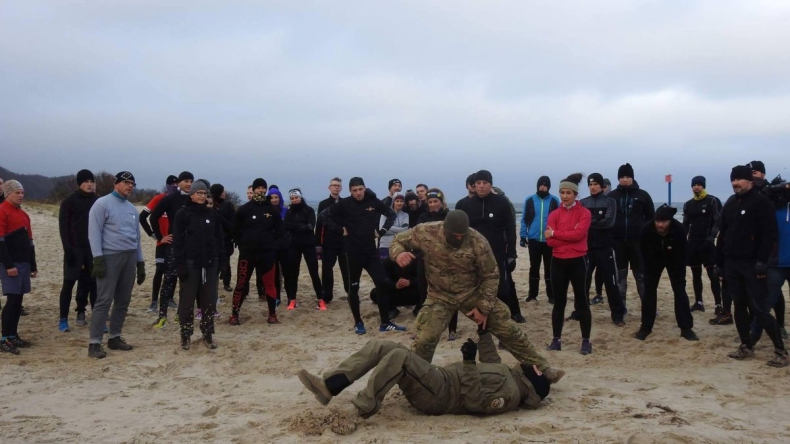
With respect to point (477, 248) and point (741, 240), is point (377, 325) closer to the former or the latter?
point (477, 248)

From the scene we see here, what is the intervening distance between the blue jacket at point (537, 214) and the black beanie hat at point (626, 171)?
1.12m

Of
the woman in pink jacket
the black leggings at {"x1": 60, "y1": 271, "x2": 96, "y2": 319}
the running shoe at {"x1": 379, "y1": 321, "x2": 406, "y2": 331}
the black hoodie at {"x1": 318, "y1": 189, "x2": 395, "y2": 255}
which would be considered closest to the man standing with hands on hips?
the black leggings at {"x1": 60, "y1": 271, "x2": 96, "y2": 319}

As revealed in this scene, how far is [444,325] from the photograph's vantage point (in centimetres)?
520

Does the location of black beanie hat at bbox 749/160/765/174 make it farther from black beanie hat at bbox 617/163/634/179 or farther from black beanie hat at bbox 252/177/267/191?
black beanie hat at bbox 252/177/267/191

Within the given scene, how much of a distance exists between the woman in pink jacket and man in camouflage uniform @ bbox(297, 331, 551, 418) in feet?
7.01

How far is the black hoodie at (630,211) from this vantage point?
835 centimetres

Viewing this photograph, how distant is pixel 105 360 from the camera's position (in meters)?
6.42

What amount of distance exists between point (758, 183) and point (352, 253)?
5311mm

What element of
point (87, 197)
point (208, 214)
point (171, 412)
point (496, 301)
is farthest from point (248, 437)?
point (87, 197)

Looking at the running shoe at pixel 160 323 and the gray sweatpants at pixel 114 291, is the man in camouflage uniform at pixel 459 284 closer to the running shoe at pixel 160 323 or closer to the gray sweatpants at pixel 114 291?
the gray sweatpants at pixel 114 291

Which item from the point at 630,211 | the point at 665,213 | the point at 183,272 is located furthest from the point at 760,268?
the point at 183,272

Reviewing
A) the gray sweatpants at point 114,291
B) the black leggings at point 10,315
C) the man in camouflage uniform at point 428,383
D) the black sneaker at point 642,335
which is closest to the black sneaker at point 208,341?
the gray sweatpants at point 114,291

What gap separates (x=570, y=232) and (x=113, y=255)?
17.1 ft

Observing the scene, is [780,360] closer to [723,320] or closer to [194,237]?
[723,320]
